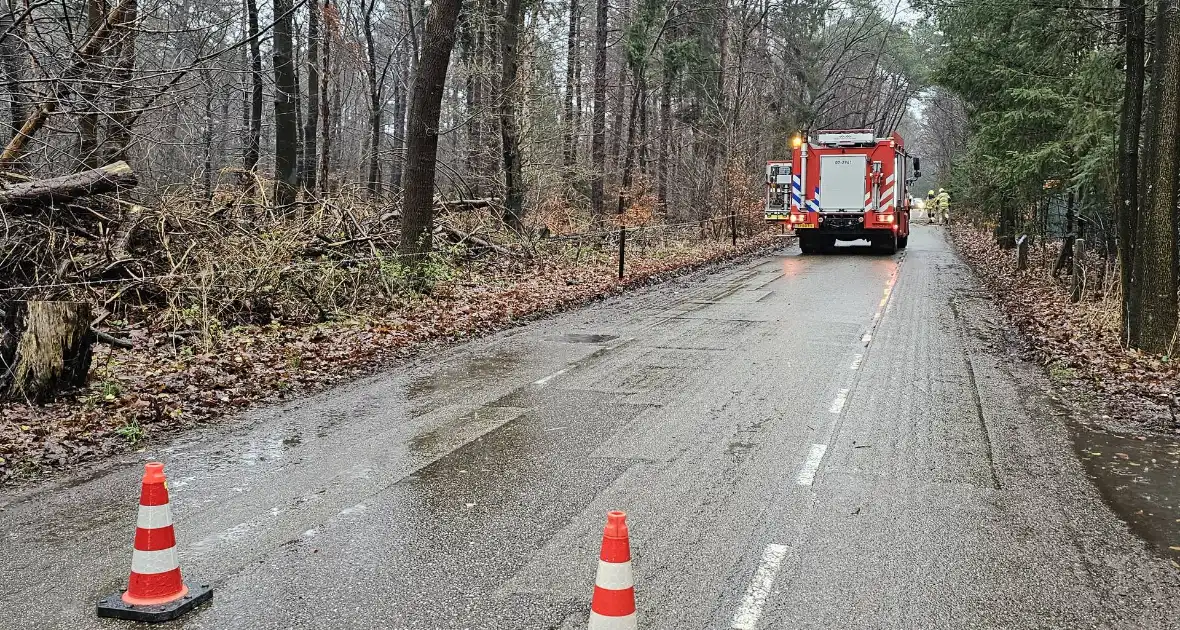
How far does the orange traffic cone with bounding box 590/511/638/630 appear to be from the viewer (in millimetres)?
3289

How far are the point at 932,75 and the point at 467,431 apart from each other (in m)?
18.2

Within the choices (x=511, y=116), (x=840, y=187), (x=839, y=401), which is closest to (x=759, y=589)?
(x=839, y=401)

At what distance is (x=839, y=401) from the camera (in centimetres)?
848

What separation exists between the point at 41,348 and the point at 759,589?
6829 mm

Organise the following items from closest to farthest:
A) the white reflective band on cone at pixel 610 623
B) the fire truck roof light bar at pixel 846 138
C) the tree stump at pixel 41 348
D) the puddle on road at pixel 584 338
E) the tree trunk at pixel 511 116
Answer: the white reflective band on cone at pixel 610 623
the tree stump at pixel 41 348
the puddle on road at pixel 584 338
the tree trunk at pixel 511 116
the fire truck roof light bar at pixel 846 138

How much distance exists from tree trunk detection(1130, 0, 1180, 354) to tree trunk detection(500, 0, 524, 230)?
12.9 m

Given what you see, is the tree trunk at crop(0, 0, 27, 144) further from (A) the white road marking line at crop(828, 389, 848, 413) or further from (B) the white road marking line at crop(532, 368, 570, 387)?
(A) the white road marking line at crop(828, 389, 848, 413)

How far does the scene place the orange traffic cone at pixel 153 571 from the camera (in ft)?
12.8

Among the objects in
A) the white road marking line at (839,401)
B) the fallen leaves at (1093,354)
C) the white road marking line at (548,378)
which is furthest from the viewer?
the white road marking line at (548,378)

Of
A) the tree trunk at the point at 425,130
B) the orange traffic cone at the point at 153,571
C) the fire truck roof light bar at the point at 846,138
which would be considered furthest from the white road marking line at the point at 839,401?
the fire truck roof light bar at the point at 846,138

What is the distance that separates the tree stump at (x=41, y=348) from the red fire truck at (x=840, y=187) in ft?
72.9

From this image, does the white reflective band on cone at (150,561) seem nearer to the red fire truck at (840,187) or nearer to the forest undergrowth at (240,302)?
the forest undergrowth at (240,302)

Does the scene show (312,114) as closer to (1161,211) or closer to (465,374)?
(465,374)

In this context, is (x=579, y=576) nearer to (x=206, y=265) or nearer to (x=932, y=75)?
(x=206, y=265)
